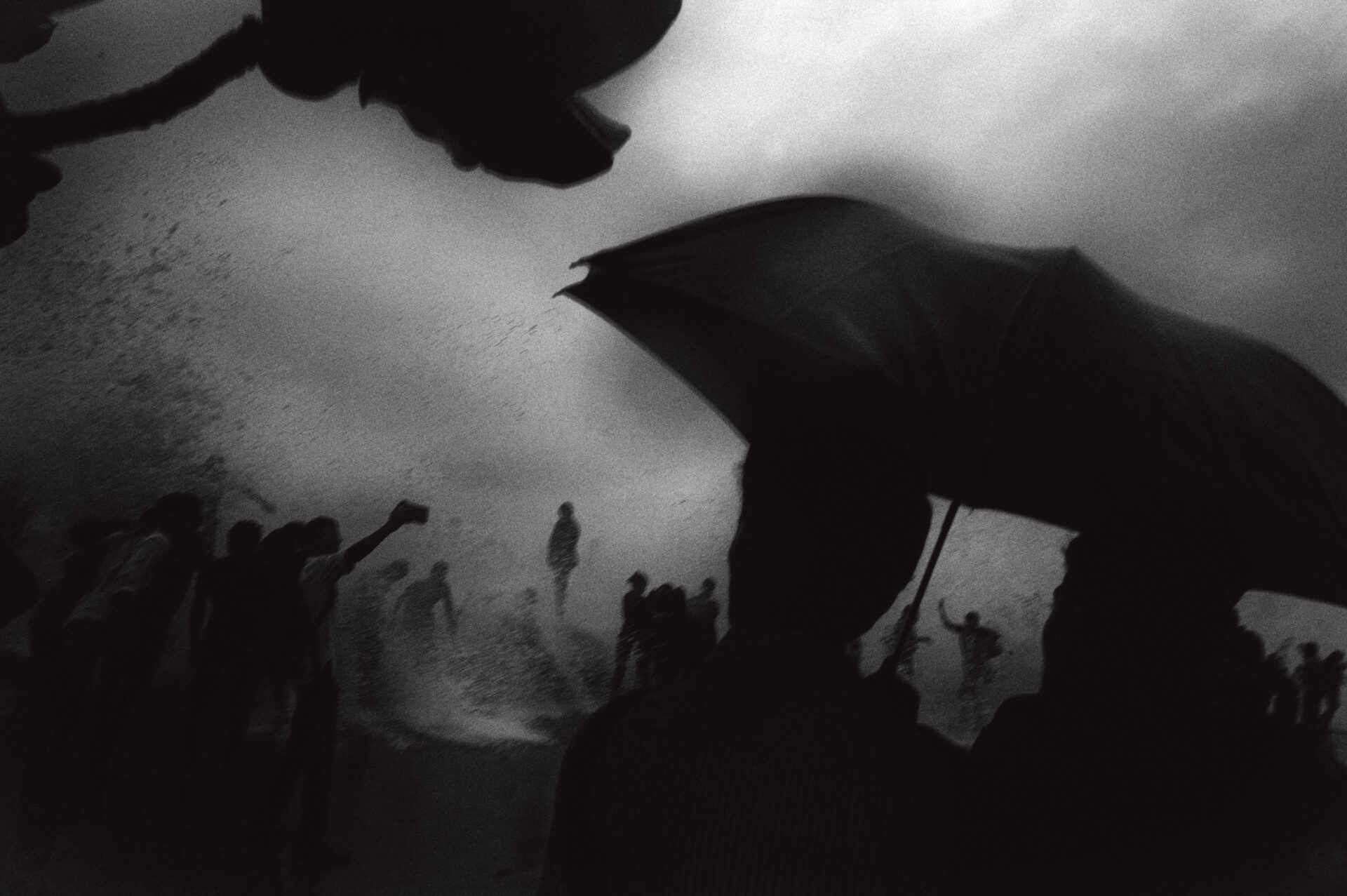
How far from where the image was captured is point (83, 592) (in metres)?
1.70

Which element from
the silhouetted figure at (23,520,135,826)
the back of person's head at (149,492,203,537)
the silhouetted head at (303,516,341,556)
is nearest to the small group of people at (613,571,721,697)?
the silhouetted head at (303,516,341,556)

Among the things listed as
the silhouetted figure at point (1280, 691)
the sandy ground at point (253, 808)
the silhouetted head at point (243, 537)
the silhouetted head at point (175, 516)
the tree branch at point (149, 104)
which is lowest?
the sandy ground at point (253, 808)

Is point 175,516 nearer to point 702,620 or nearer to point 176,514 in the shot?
point 176,514

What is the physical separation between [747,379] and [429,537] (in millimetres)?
655

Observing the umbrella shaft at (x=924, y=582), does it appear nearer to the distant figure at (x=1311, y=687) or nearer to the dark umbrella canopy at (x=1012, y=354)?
the dark umbrella canopy at (x=1012, y=354)

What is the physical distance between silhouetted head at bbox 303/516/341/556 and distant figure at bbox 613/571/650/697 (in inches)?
21.5

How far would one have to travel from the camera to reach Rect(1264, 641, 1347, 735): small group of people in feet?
7.04

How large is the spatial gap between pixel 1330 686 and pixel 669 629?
1.43 metres

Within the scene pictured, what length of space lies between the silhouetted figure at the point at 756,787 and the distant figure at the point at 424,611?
2.98ft

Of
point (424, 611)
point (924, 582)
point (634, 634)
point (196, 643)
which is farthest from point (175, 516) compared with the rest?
point (924, 582)

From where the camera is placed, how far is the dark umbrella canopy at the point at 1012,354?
1.38m

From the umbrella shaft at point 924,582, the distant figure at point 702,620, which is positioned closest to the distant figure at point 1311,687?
the umbrella shaft at point 924,582

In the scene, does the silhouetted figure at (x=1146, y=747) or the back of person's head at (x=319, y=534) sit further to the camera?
the back of person's head at (x=319, y=534)

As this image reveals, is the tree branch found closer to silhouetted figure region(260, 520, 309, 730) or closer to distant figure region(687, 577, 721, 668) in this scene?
silhouetted figure region(260, 520, 309, 730)
